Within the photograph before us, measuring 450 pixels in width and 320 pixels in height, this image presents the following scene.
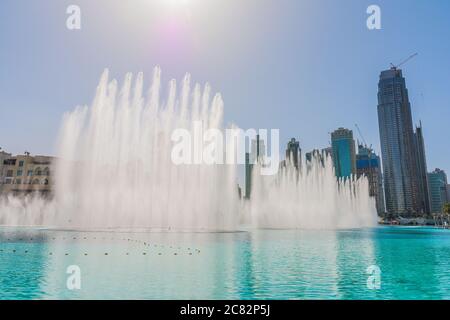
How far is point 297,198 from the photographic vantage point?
2410 inches

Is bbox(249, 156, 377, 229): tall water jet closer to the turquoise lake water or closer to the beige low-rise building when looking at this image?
the turquoise lake water

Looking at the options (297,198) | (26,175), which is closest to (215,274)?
(297,198)

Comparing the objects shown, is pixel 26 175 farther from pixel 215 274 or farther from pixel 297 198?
pixel 215 274

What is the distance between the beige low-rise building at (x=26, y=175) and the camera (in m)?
84.9

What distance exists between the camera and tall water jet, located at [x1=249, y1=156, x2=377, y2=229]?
58656 mm

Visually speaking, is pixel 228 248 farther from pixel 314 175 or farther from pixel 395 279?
pixel 314 175

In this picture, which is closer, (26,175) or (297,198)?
(297,198)

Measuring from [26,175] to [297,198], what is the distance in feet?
223

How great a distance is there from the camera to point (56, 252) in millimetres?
20969

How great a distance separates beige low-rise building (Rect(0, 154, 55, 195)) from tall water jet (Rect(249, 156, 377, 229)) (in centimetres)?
5641

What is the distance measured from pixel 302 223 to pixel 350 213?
20.7 m

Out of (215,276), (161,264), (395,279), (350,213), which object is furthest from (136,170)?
(350,213)

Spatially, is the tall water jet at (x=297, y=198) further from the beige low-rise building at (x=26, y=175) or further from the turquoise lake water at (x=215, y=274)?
the beige low-rise building at (x=26, y=175)

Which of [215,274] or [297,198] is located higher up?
[297,198]
